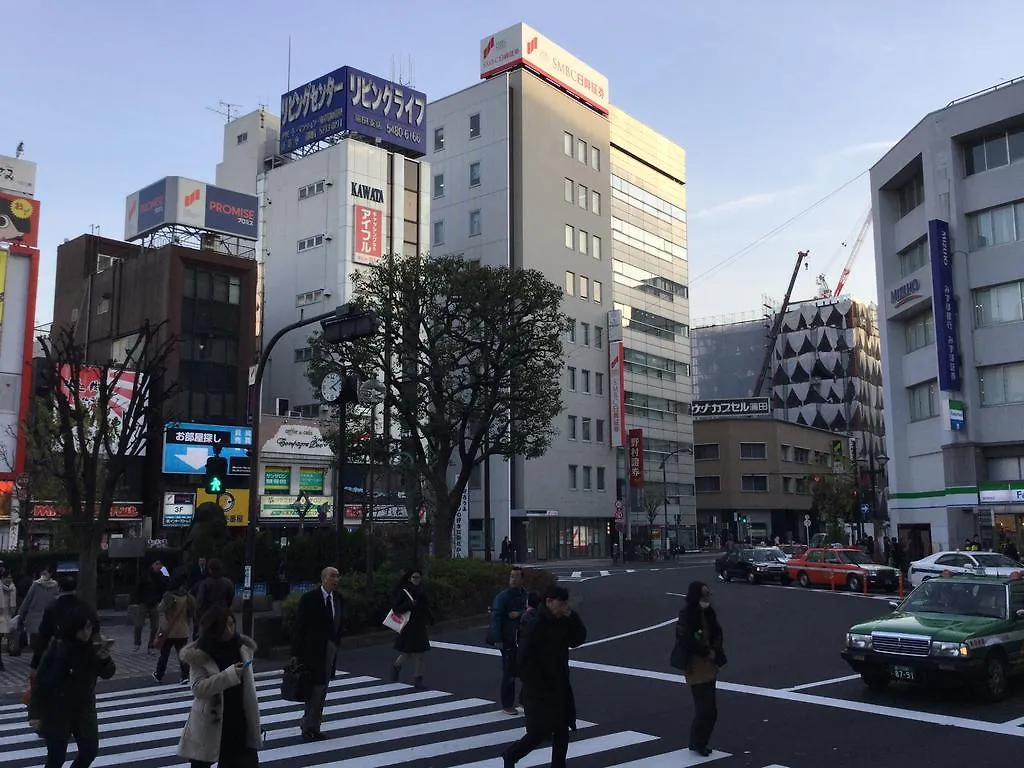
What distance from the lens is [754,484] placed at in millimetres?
98000

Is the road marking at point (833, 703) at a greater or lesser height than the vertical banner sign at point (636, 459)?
lesser

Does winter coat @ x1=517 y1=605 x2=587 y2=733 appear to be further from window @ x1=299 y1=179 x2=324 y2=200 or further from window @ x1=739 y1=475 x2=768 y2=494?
window @ x1=739 y1=475 x2=768 y2=494

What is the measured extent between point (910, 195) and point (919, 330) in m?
7.28

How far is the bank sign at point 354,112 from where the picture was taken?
67.8 meters

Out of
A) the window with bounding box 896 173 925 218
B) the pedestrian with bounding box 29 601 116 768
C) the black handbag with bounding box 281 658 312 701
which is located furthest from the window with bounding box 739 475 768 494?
the pedestrian with bounding box 29 601 116 768

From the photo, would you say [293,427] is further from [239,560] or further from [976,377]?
[976,377]

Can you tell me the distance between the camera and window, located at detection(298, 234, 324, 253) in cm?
6675

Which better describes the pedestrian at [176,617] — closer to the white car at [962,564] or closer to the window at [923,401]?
the white car at [962,564]

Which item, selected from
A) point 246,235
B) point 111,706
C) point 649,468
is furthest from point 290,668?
point 649,468

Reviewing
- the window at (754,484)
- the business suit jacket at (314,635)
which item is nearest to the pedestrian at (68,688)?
the business suit jacket at (314,635)

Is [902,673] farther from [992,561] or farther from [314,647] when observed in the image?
[992,561]

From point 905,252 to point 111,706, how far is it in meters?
46.0

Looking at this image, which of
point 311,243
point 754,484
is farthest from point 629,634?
point 754,484

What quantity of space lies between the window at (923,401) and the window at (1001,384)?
347cm
